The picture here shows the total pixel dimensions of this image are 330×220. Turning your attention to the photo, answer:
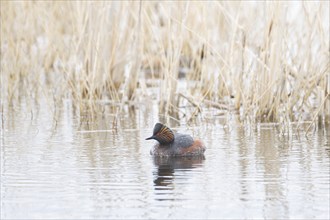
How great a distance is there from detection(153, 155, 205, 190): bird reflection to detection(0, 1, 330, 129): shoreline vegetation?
1.81 meters

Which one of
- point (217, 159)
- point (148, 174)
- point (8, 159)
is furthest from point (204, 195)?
point (8, 159)

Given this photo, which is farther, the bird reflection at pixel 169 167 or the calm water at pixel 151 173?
the bird reflection at pixel 169 167

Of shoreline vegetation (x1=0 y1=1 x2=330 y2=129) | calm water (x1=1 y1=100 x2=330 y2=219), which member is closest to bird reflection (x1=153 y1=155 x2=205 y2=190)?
calm water (x1=1 y1=100 x2=330 y2=219)

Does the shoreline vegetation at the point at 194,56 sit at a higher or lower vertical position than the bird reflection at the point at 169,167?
higher

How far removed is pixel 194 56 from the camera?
42.2 feet

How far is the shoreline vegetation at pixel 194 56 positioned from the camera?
10984 mm

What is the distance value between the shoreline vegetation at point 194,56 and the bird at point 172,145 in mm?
1626

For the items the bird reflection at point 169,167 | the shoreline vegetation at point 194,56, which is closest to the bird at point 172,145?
the bird reflection at point 169,167

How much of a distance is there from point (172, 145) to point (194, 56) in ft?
11.4

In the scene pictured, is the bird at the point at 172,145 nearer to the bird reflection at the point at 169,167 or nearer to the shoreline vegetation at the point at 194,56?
the bird reflection at the point at 169,167

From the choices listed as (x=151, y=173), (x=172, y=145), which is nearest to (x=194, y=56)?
(x=172, y=145)

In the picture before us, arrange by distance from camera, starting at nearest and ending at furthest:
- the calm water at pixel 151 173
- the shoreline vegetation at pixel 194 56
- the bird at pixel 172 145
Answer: the calm water at pixel 151 173 < the bird at pixel 172 145 < the shoreline vegetation at pixel 194 56

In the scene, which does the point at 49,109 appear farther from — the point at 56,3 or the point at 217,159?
the point at 217,159

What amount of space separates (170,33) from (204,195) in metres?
4.38
